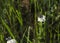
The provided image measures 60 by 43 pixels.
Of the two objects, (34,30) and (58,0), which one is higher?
(58,0)

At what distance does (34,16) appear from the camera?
6.08 ft

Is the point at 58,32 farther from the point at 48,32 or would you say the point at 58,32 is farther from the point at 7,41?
the point at 7,41

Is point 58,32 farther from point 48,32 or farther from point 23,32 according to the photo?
point 23,32

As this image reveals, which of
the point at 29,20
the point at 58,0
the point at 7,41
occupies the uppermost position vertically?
the point at 58,0

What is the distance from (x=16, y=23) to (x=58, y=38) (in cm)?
41

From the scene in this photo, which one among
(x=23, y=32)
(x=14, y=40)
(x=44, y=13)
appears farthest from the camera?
(x=44, y=13)

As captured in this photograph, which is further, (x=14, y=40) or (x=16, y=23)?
(x=16, y=23)

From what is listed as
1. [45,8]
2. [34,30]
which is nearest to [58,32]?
[34,30]

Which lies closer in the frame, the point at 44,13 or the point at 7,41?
the point at 7,41

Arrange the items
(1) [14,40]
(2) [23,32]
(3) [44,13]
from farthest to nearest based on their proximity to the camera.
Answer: (3) [44,13]
(2) [23,32]
(1) [14,40]

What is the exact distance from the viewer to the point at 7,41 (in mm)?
1711

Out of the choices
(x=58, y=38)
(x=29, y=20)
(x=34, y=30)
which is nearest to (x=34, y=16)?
(x=29, y=20)

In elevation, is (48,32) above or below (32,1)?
below

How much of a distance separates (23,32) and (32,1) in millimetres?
321
